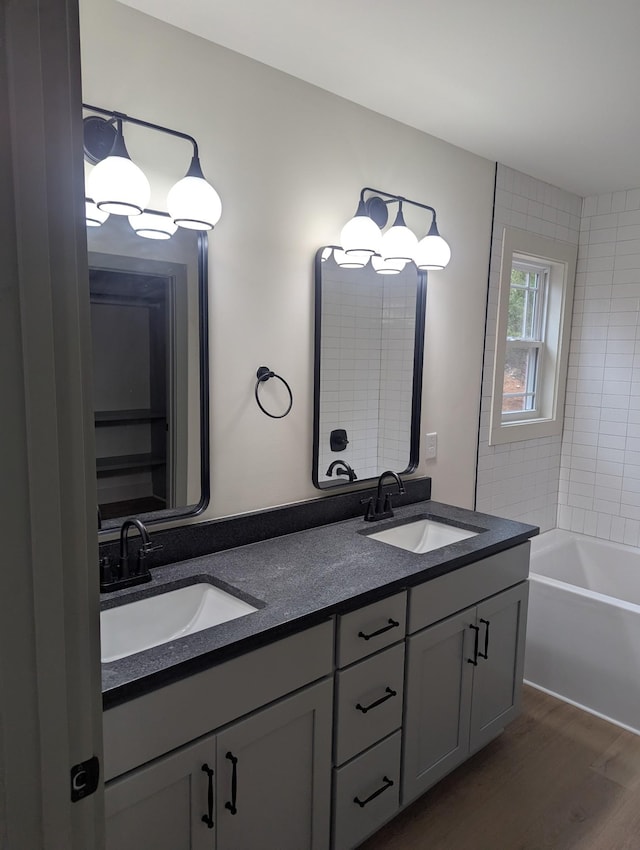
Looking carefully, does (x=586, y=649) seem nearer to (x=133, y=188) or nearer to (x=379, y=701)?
(x=379, y=701)

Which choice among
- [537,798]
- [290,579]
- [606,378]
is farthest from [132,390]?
[606,378]

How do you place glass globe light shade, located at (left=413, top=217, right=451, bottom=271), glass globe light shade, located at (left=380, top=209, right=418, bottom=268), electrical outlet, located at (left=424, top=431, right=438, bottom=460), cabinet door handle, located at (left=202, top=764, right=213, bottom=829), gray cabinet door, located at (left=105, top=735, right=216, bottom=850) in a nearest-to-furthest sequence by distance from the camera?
gray cabinet door, located at (left=105, top=735, right=216, bottom=850) → cabinet door handle, located at (left=202, top=764, right=213, bottom=829) → glass globe light shade, located at (left=380, top=209, right=418, bottom=268) → glass globe light shade, located at (left=413, top=217, right=451, bottom=271) → electrical outlet, located at (left=424, top=431, right=438, bottom=460)

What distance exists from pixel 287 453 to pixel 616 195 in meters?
2.54

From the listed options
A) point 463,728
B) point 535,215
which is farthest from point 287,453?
point 535,215

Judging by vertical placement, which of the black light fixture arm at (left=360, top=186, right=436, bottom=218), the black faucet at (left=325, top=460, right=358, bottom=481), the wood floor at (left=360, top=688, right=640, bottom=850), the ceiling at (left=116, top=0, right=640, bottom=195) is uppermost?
the ceiling at (left=116, top=0, right=640, bottom=195)

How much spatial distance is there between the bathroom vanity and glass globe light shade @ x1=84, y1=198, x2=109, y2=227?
100 cm

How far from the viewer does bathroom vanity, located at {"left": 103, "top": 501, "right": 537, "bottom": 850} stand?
3.96 ft

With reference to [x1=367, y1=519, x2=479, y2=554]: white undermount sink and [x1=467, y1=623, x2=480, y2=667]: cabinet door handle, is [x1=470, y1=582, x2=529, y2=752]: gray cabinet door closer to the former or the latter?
[x1=467, y1=623, x2=480, y2=667]: cabinet door handle

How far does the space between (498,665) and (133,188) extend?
6.61 feet

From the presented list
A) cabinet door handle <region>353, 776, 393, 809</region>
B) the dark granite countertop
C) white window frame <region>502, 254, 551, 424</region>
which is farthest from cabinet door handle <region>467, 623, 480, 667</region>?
white window frame <region>502, 254, 551, 424</region>

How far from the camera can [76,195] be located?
0.68 meters

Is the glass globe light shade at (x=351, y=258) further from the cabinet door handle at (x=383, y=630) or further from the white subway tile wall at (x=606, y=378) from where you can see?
the white subway tile wall at (x=606, y=378)

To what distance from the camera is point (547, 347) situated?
3.44m

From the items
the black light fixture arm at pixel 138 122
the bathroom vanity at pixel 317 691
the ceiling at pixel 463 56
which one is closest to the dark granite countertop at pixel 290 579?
the bathroom vanity at pixel 317 691
